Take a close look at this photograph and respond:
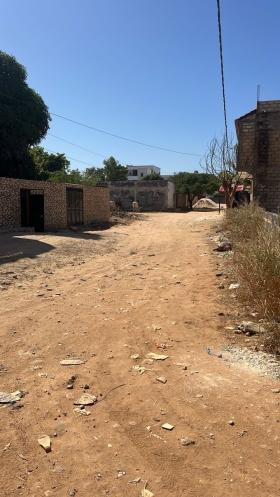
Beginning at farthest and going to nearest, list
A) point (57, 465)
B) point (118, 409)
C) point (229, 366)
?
point (229, 366) → point (118, 409) → point (57, 465)

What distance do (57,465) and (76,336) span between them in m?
2.54

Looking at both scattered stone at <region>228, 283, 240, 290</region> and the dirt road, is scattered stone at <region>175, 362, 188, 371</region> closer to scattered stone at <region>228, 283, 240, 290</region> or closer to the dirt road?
the dirt road

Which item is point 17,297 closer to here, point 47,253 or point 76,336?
point 76,336

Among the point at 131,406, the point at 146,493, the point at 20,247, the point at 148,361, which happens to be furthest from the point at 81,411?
the point at 20,247

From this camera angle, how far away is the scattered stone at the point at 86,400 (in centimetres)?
357

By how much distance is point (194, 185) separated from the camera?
176 feet

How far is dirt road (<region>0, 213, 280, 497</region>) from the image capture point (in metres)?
2.65

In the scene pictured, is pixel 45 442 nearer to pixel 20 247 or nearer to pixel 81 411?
pixel 81 411

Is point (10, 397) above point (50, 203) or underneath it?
underneath

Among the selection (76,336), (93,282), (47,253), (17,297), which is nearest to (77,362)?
(76,336)

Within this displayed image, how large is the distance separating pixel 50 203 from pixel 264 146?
29.9 feet

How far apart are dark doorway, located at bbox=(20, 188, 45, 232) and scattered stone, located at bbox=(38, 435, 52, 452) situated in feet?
51.7

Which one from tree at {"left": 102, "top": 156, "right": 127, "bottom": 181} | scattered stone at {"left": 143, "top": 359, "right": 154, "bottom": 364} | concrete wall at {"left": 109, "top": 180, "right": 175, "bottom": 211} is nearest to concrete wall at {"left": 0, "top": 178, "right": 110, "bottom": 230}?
scattered stone at {"left": 143, "top": 359, "right": 154, "bottom": 364}

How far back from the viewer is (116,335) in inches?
210
